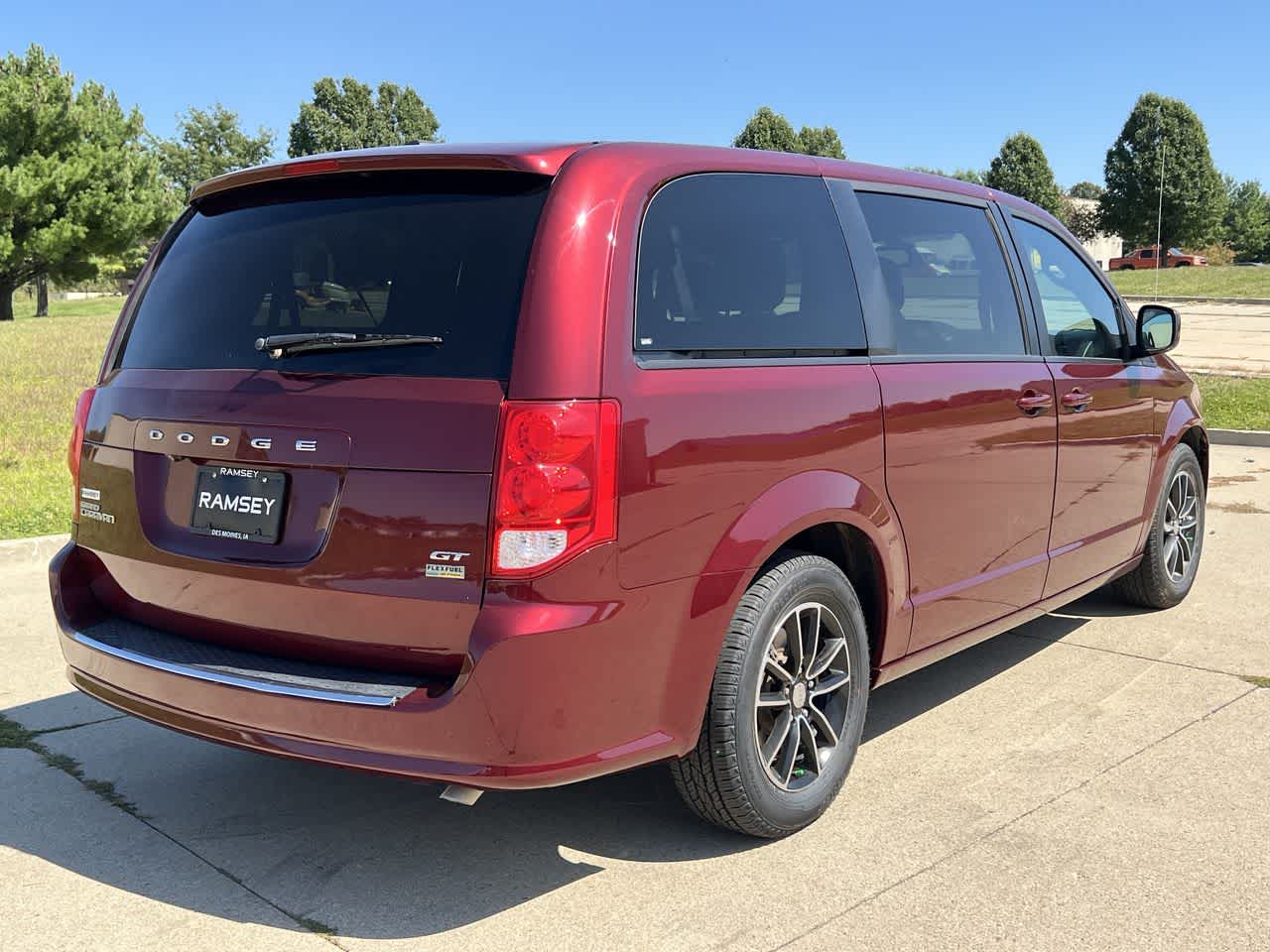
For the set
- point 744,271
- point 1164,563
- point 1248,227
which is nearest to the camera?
point 744,271

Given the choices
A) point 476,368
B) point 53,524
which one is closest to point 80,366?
point 53,524

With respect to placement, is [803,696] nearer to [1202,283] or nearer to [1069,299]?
[1069,299]

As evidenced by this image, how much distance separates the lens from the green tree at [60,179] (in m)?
39.2

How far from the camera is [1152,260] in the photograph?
218ft

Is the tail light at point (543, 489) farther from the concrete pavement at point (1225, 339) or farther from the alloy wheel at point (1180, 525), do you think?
the concrete pavement at point (1225, 339)

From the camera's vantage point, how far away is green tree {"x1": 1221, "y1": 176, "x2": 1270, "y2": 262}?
269ft

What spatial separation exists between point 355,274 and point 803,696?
1.67 metres

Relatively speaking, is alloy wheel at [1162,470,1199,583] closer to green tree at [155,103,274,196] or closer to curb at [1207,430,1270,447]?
curb at [1207,430,1270,447]

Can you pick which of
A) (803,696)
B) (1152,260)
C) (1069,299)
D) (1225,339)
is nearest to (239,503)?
(803,696)

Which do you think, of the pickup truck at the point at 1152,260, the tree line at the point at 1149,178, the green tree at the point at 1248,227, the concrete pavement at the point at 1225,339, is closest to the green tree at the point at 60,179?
the tree line at the point at 1149,178

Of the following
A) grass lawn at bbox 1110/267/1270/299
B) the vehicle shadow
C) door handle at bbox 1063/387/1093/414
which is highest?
grass lawn at bbox 1110/267/1270/299

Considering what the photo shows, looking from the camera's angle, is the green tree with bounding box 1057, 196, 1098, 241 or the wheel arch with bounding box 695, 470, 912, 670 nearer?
the wheel arch with bounding box 695, 470, 912, 670

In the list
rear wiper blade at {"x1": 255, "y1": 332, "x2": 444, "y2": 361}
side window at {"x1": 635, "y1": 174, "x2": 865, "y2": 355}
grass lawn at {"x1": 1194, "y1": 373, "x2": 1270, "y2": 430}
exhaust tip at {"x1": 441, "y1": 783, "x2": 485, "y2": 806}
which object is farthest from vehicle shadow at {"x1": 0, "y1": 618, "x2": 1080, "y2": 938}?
grass lawn at {"x1": 1194, "y1": 373, "x2": 1270, "y2": 430}

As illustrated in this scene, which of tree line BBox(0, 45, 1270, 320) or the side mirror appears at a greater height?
tree line BBox(0, 45, 1270, 320)
